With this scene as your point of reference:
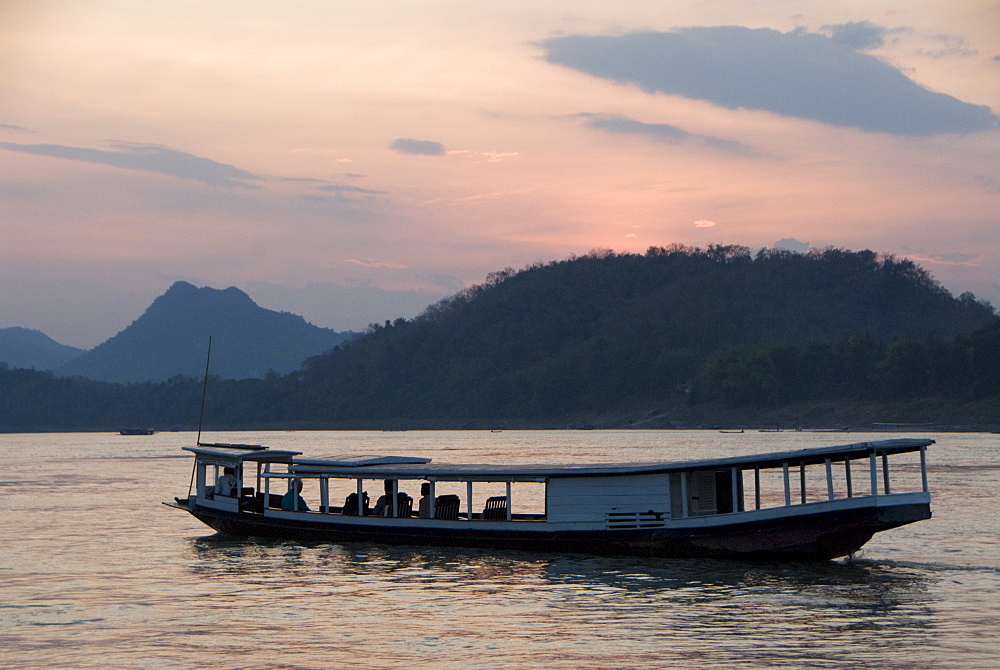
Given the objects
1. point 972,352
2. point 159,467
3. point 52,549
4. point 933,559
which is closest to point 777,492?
point 933,559

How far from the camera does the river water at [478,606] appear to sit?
20094mm

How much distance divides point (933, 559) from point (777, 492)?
2560cm

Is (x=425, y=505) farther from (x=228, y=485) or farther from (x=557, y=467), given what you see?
(x=228, y=485)

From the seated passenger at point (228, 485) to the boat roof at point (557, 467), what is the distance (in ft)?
11.5

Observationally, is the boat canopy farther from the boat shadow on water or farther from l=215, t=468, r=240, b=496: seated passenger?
the boat shadow on water

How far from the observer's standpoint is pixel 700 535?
29.4m

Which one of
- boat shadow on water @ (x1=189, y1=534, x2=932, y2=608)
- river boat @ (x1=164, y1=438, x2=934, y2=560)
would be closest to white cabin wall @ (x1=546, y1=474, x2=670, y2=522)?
river boat @ (x1=164, y1=438, x2=934, y2=560)

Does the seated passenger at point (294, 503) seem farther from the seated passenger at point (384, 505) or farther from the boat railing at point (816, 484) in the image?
the boat railing at point (816, 484)

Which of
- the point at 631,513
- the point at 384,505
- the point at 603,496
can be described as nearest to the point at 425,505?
the point at 384,505

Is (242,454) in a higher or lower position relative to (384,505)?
higher

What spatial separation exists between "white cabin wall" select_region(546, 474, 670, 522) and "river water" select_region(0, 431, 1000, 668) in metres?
1.36

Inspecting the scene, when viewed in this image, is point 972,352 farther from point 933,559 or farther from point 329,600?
point 329,600

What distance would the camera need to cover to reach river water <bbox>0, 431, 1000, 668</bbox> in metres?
20.1

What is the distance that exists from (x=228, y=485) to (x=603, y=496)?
1399 centimetres
